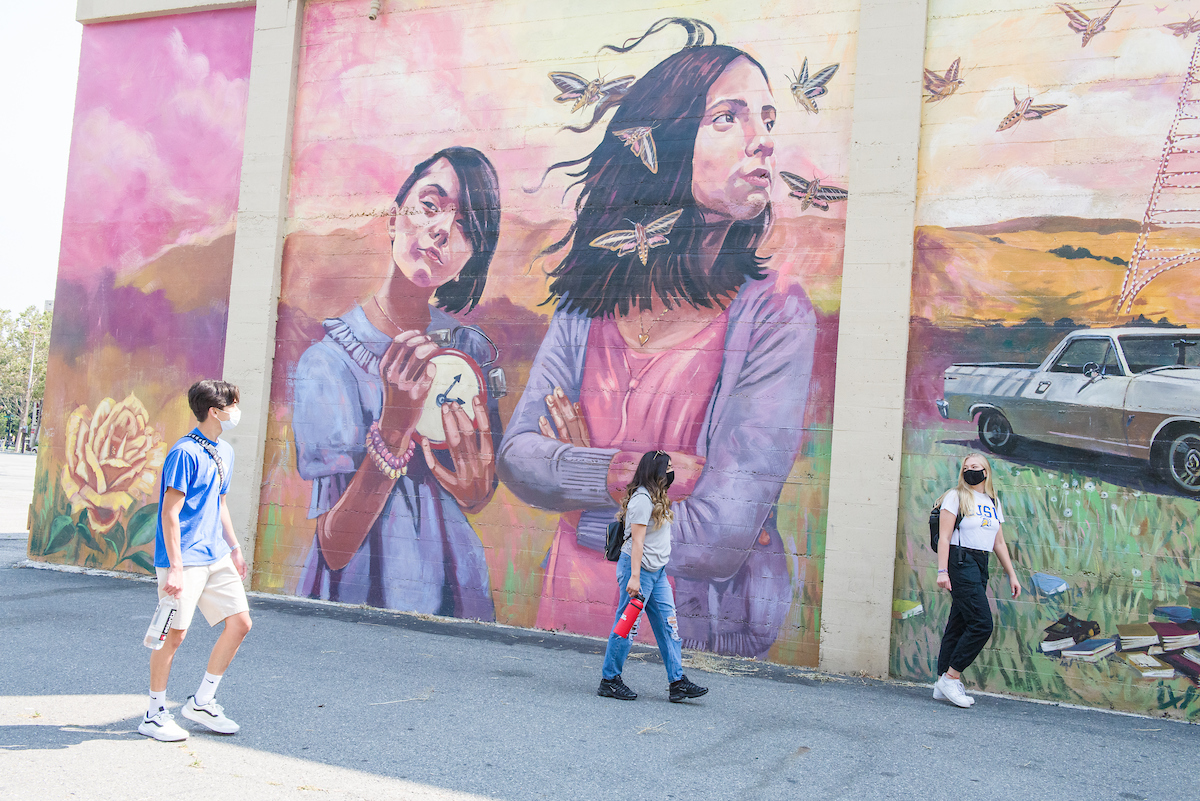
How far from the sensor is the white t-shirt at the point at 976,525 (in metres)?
6.06

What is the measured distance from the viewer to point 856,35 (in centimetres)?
739

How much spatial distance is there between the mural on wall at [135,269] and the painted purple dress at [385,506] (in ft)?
4.94

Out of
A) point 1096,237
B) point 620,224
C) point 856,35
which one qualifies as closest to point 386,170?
point 620,224

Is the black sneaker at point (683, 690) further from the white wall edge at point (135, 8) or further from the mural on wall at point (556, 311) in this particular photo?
the white wall edge at point (135, 8)

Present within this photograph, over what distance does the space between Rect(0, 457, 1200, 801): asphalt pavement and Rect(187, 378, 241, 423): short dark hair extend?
1.71 m

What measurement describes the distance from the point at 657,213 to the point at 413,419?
3150 millimetres

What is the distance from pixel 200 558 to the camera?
448cm

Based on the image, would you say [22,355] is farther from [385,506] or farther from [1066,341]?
[1066,341]

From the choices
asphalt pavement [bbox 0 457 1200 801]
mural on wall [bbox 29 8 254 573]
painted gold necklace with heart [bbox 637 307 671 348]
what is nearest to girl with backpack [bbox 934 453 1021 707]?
asphalt pavement [bbox 0 457 1200 801]

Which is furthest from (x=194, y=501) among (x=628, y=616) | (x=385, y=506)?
(x=385, y=506)

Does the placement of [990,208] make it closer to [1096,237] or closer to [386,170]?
[1096,237]

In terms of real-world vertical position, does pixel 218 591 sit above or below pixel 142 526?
above

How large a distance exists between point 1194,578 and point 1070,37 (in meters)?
4.20

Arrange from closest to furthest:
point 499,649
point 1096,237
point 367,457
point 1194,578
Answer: point 1194,578, point 1096,237, point 499,649, point 367,457
